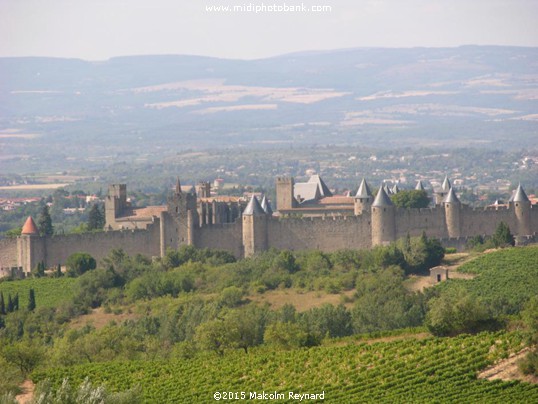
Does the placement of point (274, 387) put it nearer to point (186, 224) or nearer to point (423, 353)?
point (423, 353)

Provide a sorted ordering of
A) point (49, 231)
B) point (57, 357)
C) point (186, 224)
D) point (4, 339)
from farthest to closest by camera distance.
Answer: point (49, 231) → point (186, 224) → point (4, 339) → point (57, 357)

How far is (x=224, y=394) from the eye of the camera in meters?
34.7

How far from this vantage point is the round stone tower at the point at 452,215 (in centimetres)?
6012

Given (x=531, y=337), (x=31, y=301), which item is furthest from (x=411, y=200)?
(x=531, y=337)

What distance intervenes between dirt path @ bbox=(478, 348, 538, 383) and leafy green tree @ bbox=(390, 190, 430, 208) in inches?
1165

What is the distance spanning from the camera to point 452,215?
198 feet

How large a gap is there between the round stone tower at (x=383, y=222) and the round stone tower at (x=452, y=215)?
2.28 m

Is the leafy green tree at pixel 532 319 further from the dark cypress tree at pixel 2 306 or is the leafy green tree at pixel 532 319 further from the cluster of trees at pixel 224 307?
the dark cypress tree at pixel 2 306

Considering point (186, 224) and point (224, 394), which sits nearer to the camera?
point (224, 394)

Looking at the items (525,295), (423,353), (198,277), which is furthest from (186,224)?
(423,353)

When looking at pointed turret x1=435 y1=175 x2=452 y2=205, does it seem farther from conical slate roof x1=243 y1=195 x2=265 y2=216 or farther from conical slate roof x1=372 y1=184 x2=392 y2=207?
conical slate roof x1=243 y1=195 x2=265 y2=216

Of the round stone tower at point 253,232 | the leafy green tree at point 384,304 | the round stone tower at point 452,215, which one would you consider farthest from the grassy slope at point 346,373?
the round stone tower at point 452,215

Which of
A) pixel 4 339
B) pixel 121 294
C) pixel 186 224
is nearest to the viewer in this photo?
pixel 4 339

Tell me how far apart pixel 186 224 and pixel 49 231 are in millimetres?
7476
